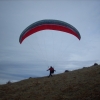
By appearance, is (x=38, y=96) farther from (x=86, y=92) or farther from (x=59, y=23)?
(x=59, y=23)

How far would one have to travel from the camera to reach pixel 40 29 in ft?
68.7

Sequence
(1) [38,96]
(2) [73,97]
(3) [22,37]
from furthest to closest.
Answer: (3) [22,37] < (1) [38,96] < (2) [73,97]

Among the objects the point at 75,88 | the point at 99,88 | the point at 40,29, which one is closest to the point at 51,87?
the point at 75,88

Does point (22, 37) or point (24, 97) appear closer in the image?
point (24, 97)

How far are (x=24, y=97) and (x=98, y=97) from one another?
7894 millimetres

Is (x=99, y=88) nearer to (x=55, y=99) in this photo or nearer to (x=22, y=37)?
(x=55, y=99)

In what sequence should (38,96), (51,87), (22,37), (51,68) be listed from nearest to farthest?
(38,96)
(51,87)
(22,37)
(51,68)

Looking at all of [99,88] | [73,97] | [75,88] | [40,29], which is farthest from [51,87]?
[40,29]

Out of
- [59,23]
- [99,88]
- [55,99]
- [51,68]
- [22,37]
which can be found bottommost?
[55,99]

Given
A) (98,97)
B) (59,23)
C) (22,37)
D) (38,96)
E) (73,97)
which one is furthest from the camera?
(22,37)


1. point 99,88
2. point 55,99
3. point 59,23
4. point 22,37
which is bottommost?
point 55,99

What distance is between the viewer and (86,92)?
1441 centimetres

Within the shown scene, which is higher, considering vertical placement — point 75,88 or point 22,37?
point 22,37

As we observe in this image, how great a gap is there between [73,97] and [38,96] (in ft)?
13.1
